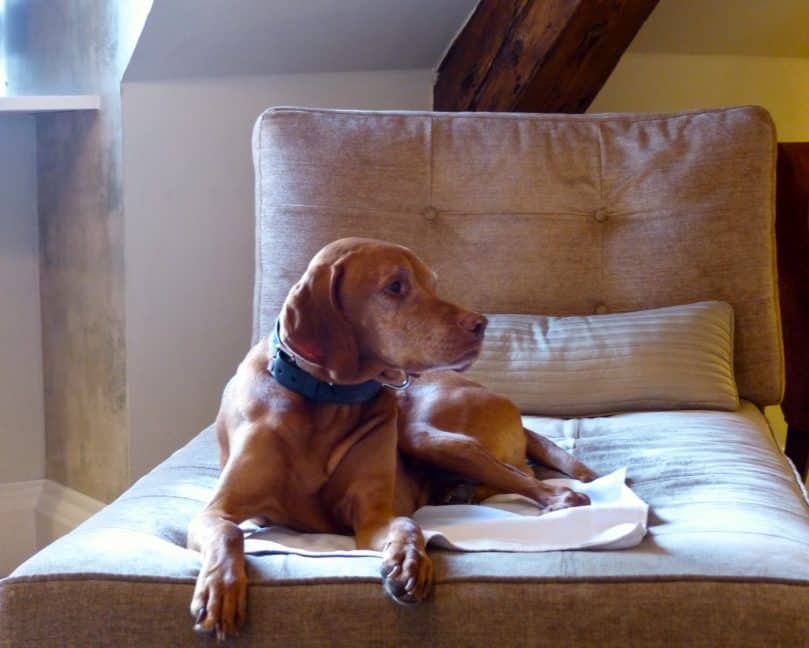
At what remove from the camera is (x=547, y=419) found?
2.16m

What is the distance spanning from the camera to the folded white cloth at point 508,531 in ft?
4.60

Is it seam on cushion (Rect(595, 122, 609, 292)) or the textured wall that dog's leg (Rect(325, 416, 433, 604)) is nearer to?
seam on cushion (Rect(595, 122, 609, 292))

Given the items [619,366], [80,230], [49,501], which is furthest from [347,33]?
[49,501]

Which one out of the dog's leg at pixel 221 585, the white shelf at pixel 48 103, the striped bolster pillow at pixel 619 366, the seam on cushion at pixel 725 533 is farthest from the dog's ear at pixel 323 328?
the white shelf at pixel 48 103

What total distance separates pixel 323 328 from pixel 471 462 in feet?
1.16

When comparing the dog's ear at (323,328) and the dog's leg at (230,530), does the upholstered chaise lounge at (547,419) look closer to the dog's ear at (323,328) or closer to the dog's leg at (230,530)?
the dog's leg at (230,530)

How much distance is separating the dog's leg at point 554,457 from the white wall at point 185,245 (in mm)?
1035

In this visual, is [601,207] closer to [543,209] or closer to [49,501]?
[543,209]

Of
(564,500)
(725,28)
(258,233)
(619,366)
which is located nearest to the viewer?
(564,500)

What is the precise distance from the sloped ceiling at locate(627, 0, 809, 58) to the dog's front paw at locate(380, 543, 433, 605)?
2250 mm

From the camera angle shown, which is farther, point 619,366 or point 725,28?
point 725,28

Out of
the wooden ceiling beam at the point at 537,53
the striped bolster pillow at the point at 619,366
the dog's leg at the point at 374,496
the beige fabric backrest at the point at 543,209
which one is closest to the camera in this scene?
the dog's leg at the point at 374,496

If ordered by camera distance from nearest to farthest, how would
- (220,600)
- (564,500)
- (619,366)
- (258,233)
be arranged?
(220,600) → (564,500) → (619,366) → (258,233)

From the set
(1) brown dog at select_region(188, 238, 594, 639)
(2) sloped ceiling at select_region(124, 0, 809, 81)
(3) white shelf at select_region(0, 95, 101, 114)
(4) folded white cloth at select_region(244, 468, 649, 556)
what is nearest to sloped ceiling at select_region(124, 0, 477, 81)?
(2) sloped ceiling at select_region(124, 0, 809, 81)
